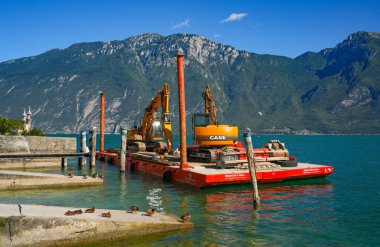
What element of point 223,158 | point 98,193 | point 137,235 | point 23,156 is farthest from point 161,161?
point 137,235

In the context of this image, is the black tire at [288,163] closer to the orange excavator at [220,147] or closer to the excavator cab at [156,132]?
the orange excavator at [220,147]

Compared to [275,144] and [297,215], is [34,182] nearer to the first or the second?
[297,215]

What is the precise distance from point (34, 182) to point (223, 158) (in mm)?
14176

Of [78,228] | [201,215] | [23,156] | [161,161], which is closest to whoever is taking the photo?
[78,228]

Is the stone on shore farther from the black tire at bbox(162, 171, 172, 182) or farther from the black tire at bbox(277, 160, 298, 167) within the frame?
the black tire at bbox(277, 160, 298, 167)

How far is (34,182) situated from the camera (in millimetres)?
27875

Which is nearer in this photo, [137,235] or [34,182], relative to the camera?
[137,235]

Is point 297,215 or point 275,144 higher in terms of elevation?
point 275,144

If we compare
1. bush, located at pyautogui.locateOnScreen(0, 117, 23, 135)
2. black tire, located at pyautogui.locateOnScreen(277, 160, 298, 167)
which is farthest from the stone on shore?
bush, located at pyautogui.locateOnScreen(0, 117, 23, 135)

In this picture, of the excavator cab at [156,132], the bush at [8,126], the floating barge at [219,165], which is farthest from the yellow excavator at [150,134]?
the bush at [8,126]

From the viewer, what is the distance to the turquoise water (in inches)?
629

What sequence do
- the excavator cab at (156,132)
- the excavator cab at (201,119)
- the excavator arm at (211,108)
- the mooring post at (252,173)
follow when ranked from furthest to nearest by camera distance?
the excavator cab at (156,132) → the excavator arm at (211,108) → the excavator cab at (201,119) → the mooring post at (252,173)

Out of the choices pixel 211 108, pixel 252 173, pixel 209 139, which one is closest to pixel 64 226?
pixel 252 173

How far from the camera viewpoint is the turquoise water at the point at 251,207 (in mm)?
15969
